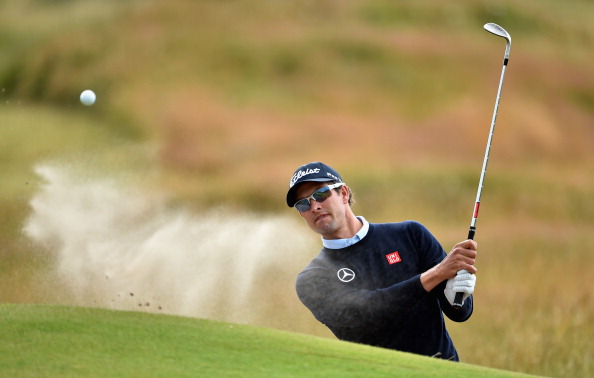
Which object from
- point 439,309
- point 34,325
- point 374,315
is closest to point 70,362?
point 34,325

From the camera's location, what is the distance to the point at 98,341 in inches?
190

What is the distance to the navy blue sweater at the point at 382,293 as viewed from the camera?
17.6 ft

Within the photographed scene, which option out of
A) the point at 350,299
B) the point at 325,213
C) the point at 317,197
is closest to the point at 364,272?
the point at 350,299

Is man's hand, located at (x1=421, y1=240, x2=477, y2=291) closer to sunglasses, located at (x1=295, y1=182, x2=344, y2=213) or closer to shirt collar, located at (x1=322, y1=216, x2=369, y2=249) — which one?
shirt collar, located at (x1=322, y1=216, x2=369, y2=249)

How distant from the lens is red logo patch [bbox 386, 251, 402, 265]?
552cm

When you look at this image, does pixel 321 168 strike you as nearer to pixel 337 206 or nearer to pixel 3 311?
pixel 337 206

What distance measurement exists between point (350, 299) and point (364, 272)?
0.22 metres

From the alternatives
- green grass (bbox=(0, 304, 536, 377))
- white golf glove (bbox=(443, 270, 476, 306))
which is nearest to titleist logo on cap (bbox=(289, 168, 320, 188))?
green grass (bbox=(0, 304, 536, 377))

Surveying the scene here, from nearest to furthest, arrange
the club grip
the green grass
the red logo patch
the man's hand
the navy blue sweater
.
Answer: the green grass, the man's hand, the club grip, the navy blue sweater, the red logo patch

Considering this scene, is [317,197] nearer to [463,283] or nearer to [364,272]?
[364,272]

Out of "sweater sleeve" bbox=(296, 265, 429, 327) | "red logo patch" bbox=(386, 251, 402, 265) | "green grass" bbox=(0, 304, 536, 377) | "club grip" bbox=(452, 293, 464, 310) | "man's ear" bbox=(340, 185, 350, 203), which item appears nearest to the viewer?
"green grass" bbox=(0, 304, 536, 377)

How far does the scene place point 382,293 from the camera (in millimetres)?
5277

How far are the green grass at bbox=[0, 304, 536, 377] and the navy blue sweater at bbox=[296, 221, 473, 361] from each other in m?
0.32

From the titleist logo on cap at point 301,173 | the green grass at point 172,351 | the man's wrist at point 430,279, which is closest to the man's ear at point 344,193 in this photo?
the titleist logo on cap at point 301,173
